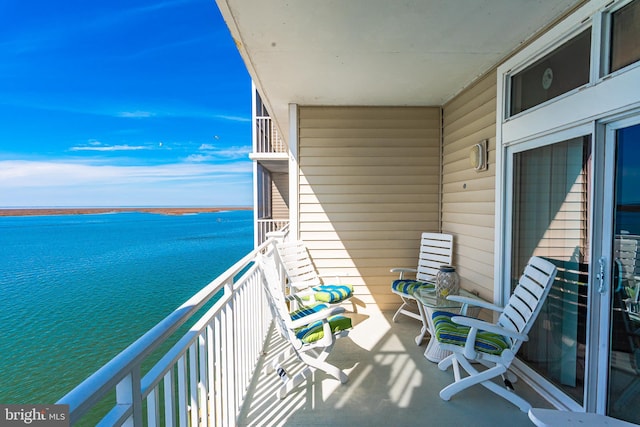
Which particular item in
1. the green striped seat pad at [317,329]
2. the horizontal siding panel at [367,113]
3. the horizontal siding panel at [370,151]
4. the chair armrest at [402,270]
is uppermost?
the horizontal siding panel at [367,113]

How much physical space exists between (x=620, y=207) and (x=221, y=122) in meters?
25.8

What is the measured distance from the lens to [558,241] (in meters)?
2.43

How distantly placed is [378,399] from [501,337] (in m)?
0.98

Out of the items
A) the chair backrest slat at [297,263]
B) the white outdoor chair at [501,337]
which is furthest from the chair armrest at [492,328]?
the chair backrest slat at [297,263]

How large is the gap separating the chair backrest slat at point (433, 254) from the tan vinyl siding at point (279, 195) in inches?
416

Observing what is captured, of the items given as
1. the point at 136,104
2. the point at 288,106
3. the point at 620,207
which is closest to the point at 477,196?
the point at 620,207

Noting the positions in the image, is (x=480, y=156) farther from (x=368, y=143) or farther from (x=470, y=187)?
(x=368, y=143)

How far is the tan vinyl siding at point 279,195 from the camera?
1441 cm

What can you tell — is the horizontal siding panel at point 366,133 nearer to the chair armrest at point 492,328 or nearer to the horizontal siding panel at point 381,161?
the horizontal siding panel at point 381,161

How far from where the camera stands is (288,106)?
435cm

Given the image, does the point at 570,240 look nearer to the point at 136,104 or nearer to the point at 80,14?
the point at 80,14

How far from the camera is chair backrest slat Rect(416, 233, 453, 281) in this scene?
13.1 feet

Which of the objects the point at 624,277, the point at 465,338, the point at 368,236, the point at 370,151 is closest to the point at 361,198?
the point at 368,236

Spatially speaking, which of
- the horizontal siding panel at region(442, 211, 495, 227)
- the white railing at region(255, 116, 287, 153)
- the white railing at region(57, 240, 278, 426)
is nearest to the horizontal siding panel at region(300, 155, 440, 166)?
the horizontal siding panel at region(442, 211, 495, 227)
